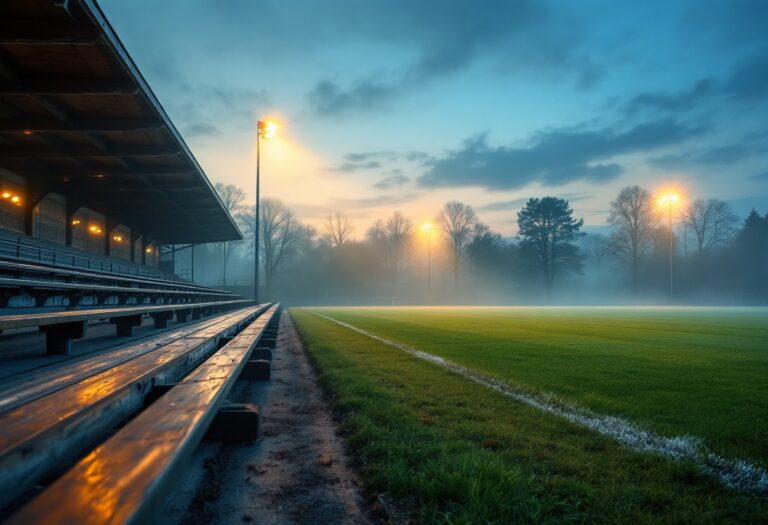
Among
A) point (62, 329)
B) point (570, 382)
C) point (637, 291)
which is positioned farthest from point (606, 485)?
point (637, 291)

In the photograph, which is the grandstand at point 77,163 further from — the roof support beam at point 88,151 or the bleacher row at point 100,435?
the bleacher row at point 100,435

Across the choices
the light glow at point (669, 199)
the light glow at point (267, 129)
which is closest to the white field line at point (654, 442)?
the light glow at point (267, 129)

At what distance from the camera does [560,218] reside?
216 feet

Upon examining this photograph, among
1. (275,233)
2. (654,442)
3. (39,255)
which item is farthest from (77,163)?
(275,233)

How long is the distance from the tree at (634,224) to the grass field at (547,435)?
59541mm

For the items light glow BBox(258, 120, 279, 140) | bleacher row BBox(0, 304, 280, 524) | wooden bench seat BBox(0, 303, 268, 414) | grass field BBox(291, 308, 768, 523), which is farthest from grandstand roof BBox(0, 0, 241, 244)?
grass field BBox(291, 308, 768, 523)

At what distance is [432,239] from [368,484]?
229 ft

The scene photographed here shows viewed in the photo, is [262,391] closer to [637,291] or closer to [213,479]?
[213,479]

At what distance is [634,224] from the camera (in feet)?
197

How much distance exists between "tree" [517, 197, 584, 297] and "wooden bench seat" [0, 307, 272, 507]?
6706 centimetres

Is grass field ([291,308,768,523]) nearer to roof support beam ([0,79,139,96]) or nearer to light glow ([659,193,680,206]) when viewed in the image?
roof support beam ([0,79,139,96])

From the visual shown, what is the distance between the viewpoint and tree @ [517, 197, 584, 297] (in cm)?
6494

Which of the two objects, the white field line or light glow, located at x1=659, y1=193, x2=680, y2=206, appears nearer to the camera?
the white field line

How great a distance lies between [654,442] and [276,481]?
241 centimetres
